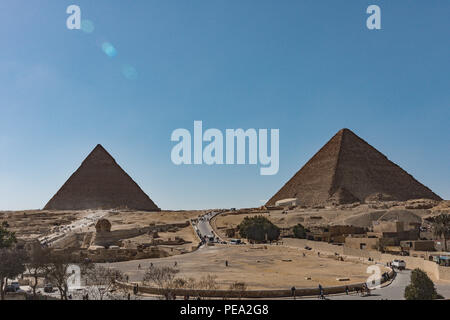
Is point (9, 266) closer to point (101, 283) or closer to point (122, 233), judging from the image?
point (101, 283)

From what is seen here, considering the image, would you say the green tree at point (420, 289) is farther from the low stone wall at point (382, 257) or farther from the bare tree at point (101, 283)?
the bare tree at point (101, 283)

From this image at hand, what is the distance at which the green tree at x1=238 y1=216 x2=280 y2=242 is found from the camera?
45938 mm

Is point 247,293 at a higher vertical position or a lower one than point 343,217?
lower

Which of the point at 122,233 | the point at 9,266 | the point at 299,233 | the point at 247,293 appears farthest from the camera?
the point at 122,233

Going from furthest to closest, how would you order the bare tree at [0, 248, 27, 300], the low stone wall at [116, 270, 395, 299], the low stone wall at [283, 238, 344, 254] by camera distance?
the low stone wall at [283, 238, 344, 254], the bare tree at [0, 248, 27, 300], the low stone wall at [116, 270, 395, 299]

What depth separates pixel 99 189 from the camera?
123062 millimetres

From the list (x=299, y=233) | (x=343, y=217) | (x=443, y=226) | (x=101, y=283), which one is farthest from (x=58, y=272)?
(x=343, y=217)

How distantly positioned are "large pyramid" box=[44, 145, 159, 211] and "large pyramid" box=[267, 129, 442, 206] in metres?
38.8

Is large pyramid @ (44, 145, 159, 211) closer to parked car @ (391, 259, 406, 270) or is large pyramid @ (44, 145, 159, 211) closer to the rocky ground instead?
the rocky ground

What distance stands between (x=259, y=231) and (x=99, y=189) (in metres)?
85.8

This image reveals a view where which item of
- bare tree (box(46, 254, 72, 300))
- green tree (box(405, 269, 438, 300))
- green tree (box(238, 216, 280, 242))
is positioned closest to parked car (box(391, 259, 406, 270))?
green tree (box(405, 269, 438, 300))

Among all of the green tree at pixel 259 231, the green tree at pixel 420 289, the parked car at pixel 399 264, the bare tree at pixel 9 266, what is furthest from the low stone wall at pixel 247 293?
the green tree at pixel 259 231

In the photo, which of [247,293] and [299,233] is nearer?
[247,293]

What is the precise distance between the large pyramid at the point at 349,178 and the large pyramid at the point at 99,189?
127 feet
